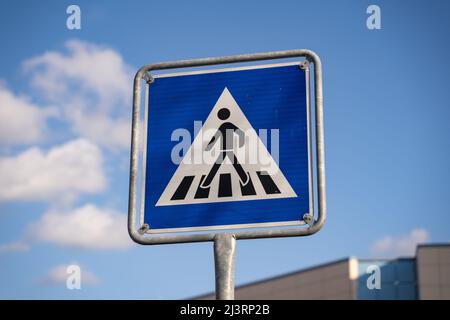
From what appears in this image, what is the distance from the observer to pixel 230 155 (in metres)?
3.14

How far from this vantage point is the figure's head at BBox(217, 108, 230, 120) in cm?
325

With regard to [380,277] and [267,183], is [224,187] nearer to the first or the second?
[267,183]

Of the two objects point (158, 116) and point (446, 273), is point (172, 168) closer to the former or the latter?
point (158, 116)

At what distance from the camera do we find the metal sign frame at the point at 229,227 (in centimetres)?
300

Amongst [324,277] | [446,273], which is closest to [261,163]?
[446,273]

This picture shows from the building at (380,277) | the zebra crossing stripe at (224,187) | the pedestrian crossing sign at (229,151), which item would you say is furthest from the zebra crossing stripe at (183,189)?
the building at (380,277)

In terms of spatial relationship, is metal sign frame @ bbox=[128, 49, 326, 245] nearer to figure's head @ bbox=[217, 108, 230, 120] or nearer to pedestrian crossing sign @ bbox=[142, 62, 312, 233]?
pedestrian crossing sign @ bbox=[142, 62, 312, 233]

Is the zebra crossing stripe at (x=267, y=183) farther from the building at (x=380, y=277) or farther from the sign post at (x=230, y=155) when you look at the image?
the building at (x=380, y=277)

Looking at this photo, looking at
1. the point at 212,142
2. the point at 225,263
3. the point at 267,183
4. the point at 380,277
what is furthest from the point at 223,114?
the point at 380,277

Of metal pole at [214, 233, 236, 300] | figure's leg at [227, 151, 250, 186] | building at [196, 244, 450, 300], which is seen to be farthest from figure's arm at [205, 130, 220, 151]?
building at [196, 244, 450, 300]

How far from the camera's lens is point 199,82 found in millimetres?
3393

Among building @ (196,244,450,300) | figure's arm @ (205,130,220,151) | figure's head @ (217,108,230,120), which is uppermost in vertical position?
figure's head @ (217,108,230,120)

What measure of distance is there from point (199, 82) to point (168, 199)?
565mm

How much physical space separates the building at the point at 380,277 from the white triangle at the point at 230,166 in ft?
144
